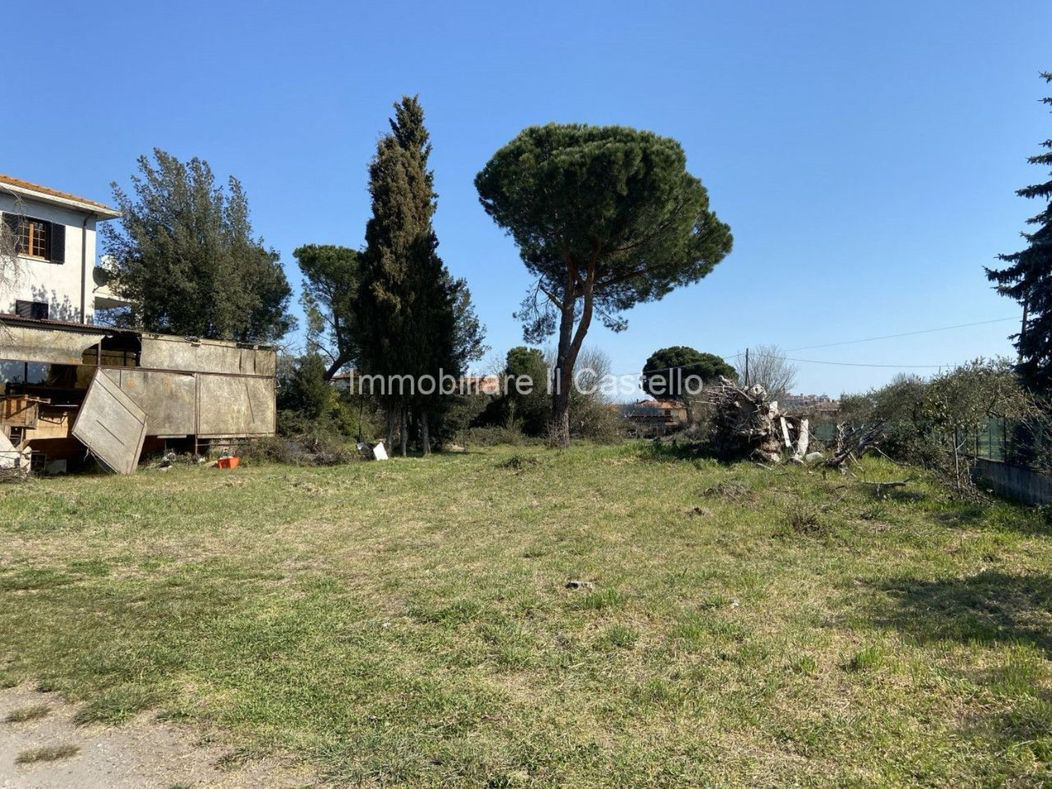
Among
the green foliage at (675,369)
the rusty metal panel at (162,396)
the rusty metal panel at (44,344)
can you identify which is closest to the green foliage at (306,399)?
the rusty metal panel at (162,396)

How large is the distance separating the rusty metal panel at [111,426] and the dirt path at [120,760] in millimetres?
11996

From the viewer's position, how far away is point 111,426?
1384cm

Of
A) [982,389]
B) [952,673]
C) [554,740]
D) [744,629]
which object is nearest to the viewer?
[554,740]

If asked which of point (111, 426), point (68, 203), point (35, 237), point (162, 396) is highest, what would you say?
point (68, 203)

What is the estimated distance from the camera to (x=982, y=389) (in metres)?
9.87

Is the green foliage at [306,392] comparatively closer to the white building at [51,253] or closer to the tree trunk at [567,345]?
the white building at [51,253]

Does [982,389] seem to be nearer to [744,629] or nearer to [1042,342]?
[1042,342]

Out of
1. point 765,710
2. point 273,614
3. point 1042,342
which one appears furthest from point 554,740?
point 1042,342

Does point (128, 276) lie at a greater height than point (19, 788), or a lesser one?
greater

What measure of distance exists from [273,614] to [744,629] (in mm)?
3276

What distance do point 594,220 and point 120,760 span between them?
18.9 metres

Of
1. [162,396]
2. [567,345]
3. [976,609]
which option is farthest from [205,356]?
[976,609]

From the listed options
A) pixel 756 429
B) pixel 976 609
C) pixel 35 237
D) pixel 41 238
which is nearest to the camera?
pixel 976 609

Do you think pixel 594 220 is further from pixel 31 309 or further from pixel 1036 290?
pixel 31 309
